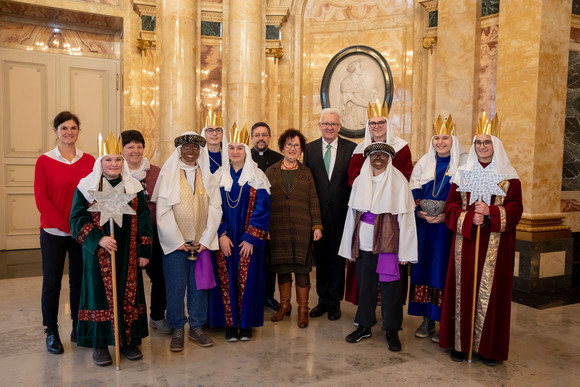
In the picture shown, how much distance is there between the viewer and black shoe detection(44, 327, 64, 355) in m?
3.68

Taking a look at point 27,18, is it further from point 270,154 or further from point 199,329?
point 199,329

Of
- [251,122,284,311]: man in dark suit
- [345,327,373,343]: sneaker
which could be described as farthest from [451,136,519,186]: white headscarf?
[251,122,284,311]: man in dark suit

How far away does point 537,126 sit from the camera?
5.35 meters

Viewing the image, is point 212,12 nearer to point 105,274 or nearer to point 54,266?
point 54,266

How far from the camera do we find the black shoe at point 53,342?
3677 millimetres

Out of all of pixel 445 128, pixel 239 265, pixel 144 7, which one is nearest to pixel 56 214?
pixel 239 265

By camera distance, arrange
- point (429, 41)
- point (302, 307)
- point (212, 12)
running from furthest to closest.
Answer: point (212, 12) → point (429, 41) → point (302, 307)

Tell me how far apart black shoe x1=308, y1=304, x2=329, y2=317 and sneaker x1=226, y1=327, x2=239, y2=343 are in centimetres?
91

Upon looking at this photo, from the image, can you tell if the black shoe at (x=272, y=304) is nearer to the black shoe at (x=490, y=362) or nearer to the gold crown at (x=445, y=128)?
the black shoe at (x=490, y=362)

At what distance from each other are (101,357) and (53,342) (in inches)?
20.4

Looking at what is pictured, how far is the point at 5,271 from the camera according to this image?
6270 millimetres

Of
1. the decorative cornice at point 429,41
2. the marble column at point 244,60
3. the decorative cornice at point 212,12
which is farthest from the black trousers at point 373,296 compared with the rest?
the decorative cornice at point 212,12

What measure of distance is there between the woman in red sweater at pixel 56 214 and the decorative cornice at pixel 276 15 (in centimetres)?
477

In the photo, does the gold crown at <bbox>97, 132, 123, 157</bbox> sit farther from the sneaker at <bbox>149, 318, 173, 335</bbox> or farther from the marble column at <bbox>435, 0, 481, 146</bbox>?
the marble column at <bbox>435, 0, 481, 146</bbox>
